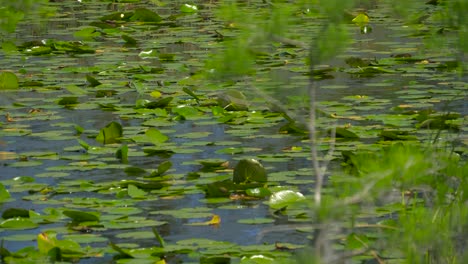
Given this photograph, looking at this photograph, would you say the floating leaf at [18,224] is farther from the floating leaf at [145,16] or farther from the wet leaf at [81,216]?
the floating leaf at [145,16]

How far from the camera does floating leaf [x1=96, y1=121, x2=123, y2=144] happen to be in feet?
20.5

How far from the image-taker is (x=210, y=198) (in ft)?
16.9

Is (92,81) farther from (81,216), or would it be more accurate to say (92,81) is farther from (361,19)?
(361,19)

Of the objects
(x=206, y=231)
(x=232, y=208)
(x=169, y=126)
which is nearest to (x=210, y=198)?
(x=232, y=208)

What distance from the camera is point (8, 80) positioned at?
767cm

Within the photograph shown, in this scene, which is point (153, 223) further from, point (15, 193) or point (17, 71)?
point (17, 71)

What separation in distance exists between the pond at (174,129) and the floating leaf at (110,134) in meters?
0.01

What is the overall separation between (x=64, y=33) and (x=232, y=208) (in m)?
5.49

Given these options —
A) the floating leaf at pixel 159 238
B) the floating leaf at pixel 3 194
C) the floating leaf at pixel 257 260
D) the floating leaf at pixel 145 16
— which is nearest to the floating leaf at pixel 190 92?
the floating leaf at pixel 3 194

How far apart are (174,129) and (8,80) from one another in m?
1.60

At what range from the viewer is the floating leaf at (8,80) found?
7668 millimetres

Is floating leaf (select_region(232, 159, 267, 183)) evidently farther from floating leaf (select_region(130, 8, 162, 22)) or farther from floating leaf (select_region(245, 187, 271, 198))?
floating leaf (select_region(130, 8, 162, 22))

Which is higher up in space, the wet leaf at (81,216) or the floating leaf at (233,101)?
the wet leaf at (81,216)

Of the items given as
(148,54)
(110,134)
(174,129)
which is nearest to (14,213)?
(110,134)
